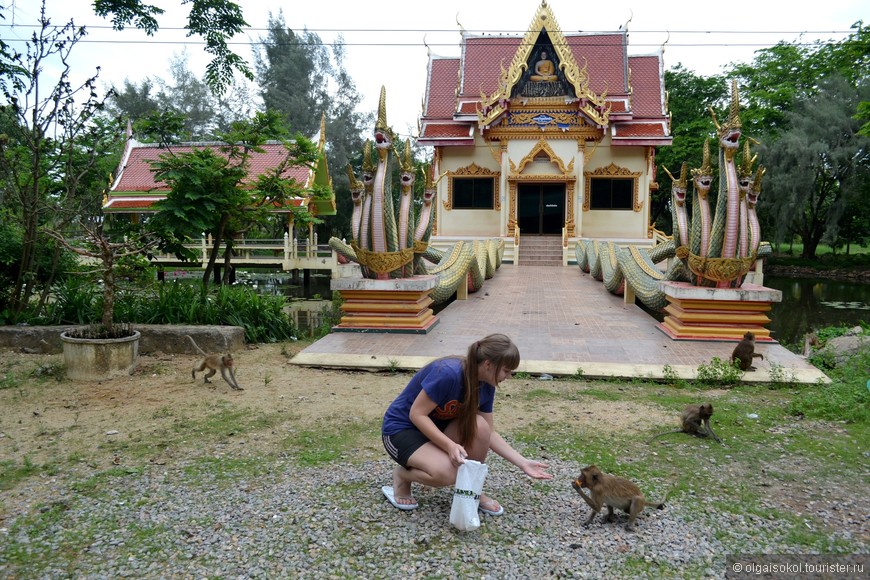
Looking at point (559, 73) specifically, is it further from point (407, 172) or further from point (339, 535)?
point (339, 535)

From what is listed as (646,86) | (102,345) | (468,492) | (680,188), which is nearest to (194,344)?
(102,345)

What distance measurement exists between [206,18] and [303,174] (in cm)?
1206

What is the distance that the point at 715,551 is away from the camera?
2.87 metres

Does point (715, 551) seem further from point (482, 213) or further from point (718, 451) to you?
point (482, 213)

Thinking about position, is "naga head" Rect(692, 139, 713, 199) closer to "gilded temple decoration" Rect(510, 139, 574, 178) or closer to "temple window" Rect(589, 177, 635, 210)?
"gilded temple decoration" Rect(510, 139, 574, 178)

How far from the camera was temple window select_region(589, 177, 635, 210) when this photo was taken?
20.9m

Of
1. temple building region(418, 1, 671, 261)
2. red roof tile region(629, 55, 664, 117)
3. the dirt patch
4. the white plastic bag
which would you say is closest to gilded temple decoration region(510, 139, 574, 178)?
temple building region(418, 1, 671, 261)

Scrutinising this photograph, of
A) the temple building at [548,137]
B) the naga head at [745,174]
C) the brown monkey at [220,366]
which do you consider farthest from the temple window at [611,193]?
the brown monkey at [220,366]

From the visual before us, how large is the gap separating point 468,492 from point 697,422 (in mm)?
2242

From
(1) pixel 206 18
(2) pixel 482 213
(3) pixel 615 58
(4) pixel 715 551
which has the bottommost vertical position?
(4) pixel 715 551

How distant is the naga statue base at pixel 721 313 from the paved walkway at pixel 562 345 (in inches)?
6.7

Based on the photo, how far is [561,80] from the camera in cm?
1967

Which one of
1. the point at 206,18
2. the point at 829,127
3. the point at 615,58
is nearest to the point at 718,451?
the point at 206,18

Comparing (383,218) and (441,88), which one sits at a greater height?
(441,88)
